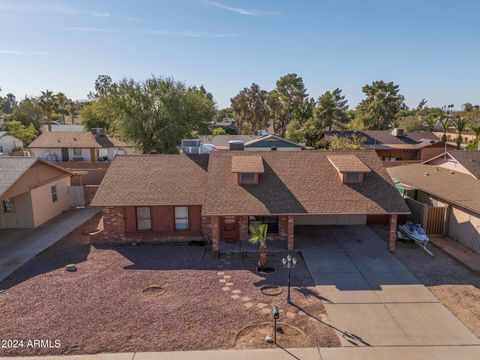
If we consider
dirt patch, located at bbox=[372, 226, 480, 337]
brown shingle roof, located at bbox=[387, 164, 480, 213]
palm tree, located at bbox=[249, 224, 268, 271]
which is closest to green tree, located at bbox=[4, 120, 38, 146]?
palm tree, located at bbox=[249, 224, 268, 271]

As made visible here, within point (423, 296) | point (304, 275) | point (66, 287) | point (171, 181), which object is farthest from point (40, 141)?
point (423, 296)

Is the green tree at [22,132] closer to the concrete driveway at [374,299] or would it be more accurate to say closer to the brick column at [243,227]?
the brick column at [243,227]

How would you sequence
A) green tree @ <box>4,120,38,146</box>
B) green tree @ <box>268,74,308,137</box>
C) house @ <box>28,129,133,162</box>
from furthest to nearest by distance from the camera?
green tree @ <box>268,74,308,137</box> < green tree @ <box>4,120,38,146</box> < house @ <box>28,129,133,162</box>

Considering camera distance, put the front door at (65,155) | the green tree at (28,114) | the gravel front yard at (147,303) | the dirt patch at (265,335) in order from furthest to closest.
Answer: the green tree at (28,114)
the front door at (65,155)
the gravel front yard at (147,303)
the dirt patch at (265,335)

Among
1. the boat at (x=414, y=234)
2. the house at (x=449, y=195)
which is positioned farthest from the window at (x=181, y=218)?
the house at (x=449, y=195)

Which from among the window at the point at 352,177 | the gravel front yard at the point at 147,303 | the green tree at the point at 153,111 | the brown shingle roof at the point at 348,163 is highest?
the green tree at the point at 153,111

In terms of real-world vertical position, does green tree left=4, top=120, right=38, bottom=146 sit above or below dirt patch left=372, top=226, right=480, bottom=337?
above

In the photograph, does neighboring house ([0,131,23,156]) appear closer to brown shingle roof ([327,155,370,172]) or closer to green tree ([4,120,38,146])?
green tree ([4,120,38,146])
